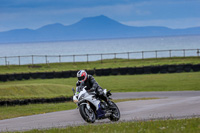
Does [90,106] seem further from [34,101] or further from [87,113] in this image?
[34,101]

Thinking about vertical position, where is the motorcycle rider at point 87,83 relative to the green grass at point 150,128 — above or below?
above

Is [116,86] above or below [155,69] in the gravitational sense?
below

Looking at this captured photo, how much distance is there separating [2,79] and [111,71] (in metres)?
11.0

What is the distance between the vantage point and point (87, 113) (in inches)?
482

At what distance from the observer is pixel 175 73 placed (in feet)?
139

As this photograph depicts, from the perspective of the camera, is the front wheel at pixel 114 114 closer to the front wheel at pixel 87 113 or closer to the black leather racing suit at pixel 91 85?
the black leather racing suit at pixel 91 85

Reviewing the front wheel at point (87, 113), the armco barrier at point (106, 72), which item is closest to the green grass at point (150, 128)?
the front wheel at point (87, 113)

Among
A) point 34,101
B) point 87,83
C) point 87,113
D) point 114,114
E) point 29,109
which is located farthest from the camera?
point 34,101

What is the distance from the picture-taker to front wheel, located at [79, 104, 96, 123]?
39.6ft

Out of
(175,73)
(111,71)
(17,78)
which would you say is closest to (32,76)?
(17,78)

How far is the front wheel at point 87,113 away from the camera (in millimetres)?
12078

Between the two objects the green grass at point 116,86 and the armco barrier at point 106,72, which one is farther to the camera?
the armco barrier at point 106,72

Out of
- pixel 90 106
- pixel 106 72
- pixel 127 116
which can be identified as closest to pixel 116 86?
pixel 106 72

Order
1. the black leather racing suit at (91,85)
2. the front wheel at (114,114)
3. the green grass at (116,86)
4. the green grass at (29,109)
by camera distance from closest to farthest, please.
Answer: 1. the black leather racing suit at (91,85)
2. the front wheel at (114,114)
3. the green grass at (29,109)
4. the green grass at (116,86)
